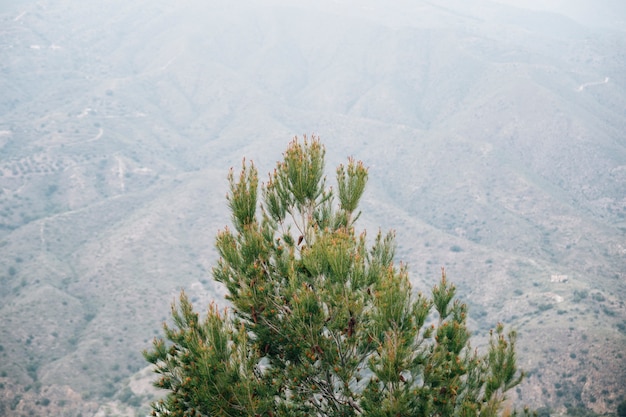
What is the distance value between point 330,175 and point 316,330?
101472 millimetres

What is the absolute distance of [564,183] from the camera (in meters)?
117

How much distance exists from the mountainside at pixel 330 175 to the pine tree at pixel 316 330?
131ft

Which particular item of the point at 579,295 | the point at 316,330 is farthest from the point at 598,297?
the point at 316,330

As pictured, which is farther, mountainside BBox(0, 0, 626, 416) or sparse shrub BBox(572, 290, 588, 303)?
sparse shrub BBox(572, 290, 588, 303)

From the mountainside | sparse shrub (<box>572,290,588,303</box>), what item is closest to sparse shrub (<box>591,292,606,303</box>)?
the mountainside

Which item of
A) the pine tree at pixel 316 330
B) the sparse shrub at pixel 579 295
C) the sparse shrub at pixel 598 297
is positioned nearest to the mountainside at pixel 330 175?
the sparse shrub at pixel 598 297

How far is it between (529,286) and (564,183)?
171 ft

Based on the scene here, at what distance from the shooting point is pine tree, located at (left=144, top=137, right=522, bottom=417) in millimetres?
7141

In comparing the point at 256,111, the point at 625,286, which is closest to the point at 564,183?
the point at 625,286

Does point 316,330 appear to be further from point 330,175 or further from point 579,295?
point 330,175

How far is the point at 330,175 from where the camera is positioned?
356 ft

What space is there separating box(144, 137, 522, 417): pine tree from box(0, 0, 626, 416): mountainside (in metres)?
39.8

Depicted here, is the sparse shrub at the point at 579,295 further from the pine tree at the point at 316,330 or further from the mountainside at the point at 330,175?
the pine tree at the point at 316,330

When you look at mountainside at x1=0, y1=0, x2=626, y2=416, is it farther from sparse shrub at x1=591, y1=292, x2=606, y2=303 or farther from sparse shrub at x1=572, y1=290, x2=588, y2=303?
sparse shrub at x1=572, y1=290, x2=588, y2=303
